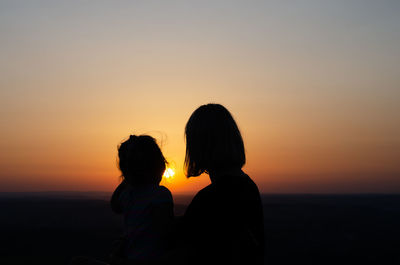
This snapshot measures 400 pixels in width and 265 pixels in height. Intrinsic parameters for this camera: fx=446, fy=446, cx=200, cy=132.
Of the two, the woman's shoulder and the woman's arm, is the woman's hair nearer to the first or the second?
the woman's shoulder

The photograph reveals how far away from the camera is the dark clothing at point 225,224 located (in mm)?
2721

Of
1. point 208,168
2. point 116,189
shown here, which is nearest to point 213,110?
point 208,168

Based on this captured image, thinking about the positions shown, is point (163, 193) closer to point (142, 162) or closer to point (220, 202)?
point (142, 162)

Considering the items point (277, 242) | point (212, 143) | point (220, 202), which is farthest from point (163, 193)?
point (277, 242)

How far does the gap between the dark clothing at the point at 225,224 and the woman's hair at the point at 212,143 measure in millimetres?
201

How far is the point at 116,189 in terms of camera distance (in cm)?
418

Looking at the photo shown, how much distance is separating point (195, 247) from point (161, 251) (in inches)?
28.5

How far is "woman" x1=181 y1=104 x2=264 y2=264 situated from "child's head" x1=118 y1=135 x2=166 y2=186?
2.62 feet

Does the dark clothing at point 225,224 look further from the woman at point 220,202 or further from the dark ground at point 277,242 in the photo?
the dark ground at point 277,242

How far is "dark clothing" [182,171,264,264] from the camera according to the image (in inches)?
107

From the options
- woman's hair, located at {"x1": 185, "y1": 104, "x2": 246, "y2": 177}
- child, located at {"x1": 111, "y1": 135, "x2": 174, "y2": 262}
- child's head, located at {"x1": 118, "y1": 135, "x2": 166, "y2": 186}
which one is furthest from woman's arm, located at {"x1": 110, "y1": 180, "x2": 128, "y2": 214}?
woman's hair, located at {"x1": 185, "y1": 104, "x2": 246, "y2": 177}

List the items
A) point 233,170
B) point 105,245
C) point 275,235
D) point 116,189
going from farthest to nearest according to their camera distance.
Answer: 1. point 275,235
2. point 105,245
3. point 116,189
4. point 233,170

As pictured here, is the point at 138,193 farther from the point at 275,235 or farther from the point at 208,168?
the point at 275,235

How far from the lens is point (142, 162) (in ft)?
12.7
